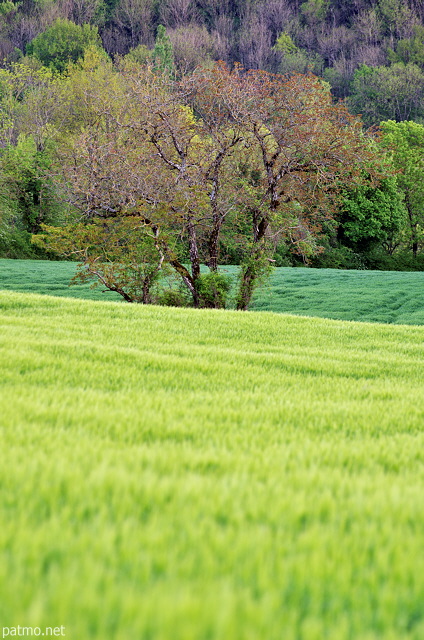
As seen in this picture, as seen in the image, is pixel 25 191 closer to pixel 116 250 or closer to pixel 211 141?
pixel 116 250

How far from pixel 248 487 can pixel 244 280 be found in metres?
14.5

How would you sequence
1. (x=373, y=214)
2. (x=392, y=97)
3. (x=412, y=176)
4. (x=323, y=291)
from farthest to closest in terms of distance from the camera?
1. (x=392, y=97)
2. (x=412, y=176)
3. (x=373, y=214)
4. (x=323, y=291)

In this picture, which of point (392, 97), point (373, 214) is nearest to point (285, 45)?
point (392, 97)

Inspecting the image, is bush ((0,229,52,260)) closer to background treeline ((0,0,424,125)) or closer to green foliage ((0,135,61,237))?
green foliage ((0,135,61,237))

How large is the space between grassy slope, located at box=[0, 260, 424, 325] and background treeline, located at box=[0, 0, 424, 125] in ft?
166

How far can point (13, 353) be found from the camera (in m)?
5.39

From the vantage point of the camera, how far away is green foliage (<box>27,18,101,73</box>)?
79.3m

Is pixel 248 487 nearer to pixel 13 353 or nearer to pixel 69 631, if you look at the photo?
pixel 69 631

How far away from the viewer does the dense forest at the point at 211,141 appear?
16.1 meters

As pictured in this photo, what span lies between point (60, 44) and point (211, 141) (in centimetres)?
7718

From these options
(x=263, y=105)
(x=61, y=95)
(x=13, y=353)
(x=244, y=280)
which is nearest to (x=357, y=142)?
(x=263, y=105)

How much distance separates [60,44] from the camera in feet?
262

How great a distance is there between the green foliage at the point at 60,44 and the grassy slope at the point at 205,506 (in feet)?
286

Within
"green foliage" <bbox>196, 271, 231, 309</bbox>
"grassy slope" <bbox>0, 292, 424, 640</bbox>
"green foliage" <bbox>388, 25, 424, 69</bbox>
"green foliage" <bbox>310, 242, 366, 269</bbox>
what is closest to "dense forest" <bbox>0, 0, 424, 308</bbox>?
"green foliage" <bbox>196, 271, 231, 309</bbox>
